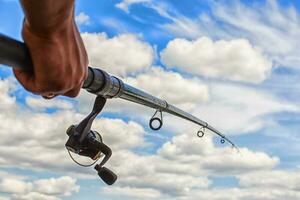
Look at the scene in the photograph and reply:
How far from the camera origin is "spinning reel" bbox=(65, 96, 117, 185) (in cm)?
256

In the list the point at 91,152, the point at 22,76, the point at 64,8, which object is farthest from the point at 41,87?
the point at 91,152

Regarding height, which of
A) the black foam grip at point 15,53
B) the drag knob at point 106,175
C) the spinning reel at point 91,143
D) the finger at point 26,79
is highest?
the spinning reel at point 91,143

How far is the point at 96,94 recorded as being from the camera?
92.6 inches

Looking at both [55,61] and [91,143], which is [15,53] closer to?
[55,61]

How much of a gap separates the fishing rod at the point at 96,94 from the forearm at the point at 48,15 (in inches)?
6.4

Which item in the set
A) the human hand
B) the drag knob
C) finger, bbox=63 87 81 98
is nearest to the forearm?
the human hand

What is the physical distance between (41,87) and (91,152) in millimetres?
1508

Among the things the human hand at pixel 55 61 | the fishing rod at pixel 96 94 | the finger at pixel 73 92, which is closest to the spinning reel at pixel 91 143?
the fishing rod at pixel 96 94

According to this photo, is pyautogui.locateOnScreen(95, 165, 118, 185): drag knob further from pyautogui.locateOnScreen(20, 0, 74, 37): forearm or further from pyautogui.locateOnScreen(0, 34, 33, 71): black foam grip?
pyautogui.locateOnScreen(20, 0, 74, 37): forearm

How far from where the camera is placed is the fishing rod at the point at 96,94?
1.39m

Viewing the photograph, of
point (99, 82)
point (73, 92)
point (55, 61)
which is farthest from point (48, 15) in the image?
point (99, 82)

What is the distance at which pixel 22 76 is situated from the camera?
1.44 metres

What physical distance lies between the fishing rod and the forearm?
16 centimetres

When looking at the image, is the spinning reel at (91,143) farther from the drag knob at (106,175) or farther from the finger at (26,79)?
the finger at (26,79)
